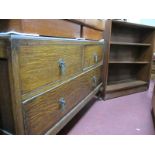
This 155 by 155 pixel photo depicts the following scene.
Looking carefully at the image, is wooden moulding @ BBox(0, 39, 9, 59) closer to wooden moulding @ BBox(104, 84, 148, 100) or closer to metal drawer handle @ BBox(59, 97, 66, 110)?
metal drawer handle @ BBox(59, 97, 66, 110)

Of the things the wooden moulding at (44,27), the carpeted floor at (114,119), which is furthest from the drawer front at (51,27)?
the carpeted floor at (114,119)

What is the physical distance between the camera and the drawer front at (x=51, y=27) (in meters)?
0.79

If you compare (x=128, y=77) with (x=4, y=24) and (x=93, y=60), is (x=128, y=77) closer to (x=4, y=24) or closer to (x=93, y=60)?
(x=93, y=60)

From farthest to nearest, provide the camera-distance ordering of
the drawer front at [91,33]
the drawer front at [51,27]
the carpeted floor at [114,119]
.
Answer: the drawer front at [91,33] < the carpeted floor at [114,119] < the drawer front at [51,27]

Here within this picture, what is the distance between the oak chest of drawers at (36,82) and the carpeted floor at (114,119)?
283mm

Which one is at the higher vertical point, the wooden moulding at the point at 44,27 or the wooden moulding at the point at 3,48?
the wooden moulding at the point at 44,27

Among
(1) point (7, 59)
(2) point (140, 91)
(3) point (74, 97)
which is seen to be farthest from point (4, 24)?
(2) point (140, 91)

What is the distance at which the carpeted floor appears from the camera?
3.96 ft

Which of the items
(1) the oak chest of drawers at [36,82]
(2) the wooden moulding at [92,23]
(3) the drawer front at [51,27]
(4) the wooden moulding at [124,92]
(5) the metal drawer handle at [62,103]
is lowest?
(4) the wooden moulding at [124,92]

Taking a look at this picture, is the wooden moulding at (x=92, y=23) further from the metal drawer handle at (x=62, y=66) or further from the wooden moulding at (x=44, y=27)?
the metal drawer handle at (x=62, y=66)

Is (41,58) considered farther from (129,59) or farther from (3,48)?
(129,59)

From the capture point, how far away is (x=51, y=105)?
2.67 feet

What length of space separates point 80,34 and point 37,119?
988 millimetres

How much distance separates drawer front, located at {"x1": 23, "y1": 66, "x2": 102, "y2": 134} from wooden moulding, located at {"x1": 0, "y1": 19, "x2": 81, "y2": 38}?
1.19 feet
